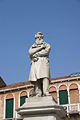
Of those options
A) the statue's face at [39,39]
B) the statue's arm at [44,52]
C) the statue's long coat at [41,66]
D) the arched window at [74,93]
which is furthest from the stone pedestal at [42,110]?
the arched window at [74,93]

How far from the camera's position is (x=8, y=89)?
33781 mm

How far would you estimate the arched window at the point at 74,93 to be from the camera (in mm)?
30469

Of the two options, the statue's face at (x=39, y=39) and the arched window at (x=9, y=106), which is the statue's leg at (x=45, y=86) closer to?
the statue's face at (x=39, y=39)

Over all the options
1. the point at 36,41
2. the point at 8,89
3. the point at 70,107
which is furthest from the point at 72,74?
the point at 36,41

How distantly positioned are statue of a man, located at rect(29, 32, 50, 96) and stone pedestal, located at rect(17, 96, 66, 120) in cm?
36

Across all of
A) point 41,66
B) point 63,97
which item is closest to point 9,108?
point 63,97

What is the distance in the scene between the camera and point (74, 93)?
1214 inches

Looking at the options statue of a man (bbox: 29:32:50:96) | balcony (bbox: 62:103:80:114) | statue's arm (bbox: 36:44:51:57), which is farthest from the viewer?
balcony (bbox: 62:103:80:114)

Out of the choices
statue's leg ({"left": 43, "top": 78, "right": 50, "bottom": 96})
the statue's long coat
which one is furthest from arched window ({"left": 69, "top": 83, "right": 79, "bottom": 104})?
statue's leg ({"left": 43, "top": 78, "right": 50, "bottom": 96})

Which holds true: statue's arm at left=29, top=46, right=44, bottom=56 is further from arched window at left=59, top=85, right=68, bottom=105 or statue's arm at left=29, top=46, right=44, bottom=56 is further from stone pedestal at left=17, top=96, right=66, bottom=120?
arched window at left=59, top=85, right=68, bottom=105

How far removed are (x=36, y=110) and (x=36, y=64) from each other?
160 centimetres

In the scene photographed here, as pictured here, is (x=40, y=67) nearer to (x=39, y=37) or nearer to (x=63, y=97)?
(x=39, y=37)

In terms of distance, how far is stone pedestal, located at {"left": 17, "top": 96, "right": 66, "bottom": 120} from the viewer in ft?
25.9

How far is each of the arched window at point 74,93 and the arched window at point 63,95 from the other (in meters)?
0.58
